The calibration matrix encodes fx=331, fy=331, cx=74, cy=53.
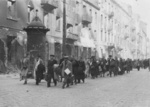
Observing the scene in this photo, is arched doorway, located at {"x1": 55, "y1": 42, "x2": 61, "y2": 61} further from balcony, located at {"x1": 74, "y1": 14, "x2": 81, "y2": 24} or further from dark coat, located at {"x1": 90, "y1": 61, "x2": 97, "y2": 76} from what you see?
dark coat, located at {"x1": 90, "y1": 61, "x2": 97, "y2": 76}

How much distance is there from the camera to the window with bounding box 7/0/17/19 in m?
24.7

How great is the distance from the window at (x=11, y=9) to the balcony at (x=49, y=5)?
443 cm

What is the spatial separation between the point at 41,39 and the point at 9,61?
20.5ft

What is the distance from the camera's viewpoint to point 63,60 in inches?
635

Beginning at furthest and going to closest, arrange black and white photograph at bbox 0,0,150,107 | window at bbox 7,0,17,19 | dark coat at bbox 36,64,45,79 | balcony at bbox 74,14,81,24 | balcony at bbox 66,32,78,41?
balcony at bbox 74,14,81,24 < balcony at bbox 66,32,78,41 < window at bbox 7,0,17,19 < dark coat at bbox 36,64,45,79 < black and white photograph at bbox 0,0,150,107

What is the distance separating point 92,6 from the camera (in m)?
44.8

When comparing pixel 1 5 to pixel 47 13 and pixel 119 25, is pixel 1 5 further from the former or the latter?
pixel 119 25

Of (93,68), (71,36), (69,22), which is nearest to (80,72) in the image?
(93,68)

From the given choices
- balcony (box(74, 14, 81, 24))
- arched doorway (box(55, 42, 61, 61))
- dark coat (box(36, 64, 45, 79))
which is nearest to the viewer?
dark coat (box(36, 64, 45, 79))

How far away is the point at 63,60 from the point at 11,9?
34.7 ft

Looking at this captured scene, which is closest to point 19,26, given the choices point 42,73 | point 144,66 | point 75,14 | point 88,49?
point 42,73

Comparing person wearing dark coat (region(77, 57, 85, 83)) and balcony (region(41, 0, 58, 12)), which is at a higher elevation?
balcony (region(41, 0, 58, 12))

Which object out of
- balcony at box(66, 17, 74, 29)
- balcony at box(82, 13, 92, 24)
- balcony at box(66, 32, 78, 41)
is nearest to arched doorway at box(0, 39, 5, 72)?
balcony at box(66, 32, 78, 41)

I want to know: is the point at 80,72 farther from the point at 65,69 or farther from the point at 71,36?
the point at 71,36
